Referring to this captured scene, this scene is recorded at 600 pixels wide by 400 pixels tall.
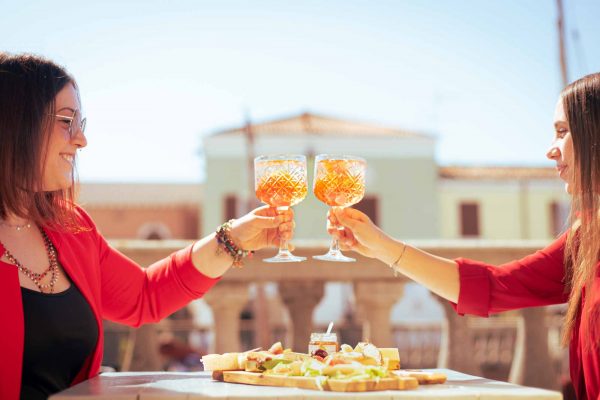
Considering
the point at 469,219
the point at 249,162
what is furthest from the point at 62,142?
the point at 469,219

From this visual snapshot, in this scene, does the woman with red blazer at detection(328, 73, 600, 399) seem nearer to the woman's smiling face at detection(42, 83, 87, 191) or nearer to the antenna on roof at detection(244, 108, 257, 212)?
the woman's smiling face at detection(42, 83, 87, 191)

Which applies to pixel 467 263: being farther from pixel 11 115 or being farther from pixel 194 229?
pixel 194 229

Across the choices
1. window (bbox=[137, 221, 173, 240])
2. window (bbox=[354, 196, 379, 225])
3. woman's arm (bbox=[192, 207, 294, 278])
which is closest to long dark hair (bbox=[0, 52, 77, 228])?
woman's arm (bbox=[192, 207, 294, 278])

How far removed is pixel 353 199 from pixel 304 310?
4.92 ft

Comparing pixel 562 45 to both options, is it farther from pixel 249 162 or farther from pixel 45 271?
pixel 249 162

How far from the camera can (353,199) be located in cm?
253

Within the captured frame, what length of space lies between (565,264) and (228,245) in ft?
3.80

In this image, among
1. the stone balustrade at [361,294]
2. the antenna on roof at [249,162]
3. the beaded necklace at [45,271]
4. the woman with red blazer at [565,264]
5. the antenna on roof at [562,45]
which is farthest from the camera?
the antenna on roof at [249,162]

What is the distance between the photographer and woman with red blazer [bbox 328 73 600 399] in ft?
7.12

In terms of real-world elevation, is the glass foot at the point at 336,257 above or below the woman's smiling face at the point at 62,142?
below

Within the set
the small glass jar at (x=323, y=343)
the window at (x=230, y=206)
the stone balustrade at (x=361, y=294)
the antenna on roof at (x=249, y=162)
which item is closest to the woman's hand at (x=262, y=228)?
the small glass jar at (x=323, y=343)

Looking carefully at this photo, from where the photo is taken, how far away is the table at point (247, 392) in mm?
1717

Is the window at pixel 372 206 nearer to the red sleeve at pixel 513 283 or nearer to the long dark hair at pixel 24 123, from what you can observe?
the red sleeve at pixel 513 283

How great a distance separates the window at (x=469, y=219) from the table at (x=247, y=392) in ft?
82.0
